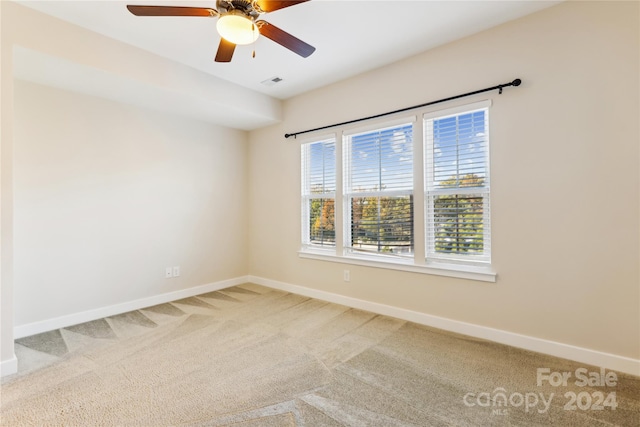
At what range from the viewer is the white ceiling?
7.72 ft

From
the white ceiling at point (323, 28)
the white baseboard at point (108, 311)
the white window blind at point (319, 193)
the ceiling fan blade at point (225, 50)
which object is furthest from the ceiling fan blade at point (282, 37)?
the white baseboard at point (108, 311)

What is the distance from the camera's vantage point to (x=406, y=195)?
3.21 metres

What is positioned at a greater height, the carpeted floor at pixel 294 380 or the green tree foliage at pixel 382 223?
the green tree foliage at pixel 382 223

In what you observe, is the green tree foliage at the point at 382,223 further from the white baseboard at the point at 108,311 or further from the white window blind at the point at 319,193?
the white baseboard at the point at 108,311

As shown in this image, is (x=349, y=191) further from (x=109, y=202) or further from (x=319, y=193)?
(x=109, y=202)

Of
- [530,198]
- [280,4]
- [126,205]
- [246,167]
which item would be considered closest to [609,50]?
[530,198]

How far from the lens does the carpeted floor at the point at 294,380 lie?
1.74m

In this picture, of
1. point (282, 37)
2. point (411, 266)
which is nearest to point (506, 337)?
point (411, 266)

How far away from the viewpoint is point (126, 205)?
3.55m

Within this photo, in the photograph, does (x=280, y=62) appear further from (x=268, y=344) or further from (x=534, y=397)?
(x=534, y=397)

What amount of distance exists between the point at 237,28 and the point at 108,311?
328cm

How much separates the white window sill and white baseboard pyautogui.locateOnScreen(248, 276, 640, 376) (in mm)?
434

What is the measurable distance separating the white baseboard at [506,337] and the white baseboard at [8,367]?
2.81 metres

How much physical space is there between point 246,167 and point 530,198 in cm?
380
